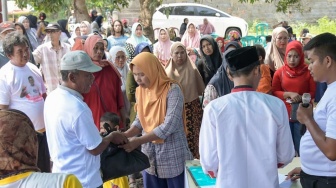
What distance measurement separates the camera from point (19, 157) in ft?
5.91

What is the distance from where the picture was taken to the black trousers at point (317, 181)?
8.67ft

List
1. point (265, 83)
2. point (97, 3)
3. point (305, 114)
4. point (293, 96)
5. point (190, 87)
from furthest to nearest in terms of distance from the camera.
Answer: point (97, 3) < point (190, 87) < point (265, 83) < point (293, 96) < point (305, 114)

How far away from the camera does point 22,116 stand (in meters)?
1.87

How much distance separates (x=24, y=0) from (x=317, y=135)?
135 inches

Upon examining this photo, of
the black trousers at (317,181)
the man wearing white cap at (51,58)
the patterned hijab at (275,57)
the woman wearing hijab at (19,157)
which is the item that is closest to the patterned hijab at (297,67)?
the patterned hijab at (275,57)

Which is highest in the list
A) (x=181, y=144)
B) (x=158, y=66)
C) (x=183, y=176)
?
(x=158, y=66)

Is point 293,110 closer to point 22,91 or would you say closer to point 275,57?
point 275,57

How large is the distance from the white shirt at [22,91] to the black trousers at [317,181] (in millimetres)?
2620

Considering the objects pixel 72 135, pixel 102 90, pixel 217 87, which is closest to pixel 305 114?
pixel 72 135

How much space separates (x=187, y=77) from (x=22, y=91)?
6.72ft

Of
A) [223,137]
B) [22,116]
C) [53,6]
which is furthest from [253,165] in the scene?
[53,6]

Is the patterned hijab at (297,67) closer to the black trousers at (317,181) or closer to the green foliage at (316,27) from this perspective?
the black trousers at (317,181)

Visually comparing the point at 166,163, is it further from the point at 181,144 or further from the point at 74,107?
the point at 74,107

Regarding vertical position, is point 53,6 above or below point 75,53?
above
